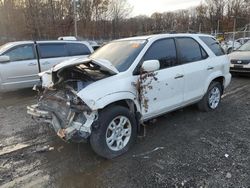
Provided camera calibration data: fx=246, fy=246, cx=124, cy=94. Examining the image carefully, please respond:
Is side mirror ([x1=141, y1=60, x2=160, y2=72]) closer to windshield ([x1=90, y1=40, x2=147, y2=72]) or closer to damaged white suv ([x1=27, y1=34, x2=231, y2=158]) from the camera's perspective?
damaged white suv ([x1=27, y1=34, x2=231, y2=158])

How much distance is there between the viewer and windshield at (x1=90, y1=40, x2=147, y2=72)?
393cm

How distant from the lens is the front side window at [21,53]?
707cm

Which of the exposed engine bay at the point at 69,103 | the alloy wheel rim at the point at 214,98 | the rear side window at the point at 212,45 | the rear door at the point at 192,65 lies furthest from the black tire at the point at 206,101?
the exposed engine bay at the point at 69,103

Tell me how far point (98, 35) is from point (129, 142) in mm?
38292

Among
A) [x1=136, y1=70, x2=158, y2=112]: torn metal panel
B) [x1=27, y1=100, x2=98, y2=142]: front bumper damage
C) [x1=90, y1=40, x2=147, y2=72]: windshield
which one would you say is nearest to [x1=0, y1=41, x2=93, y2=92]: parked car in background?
[x1=90, y1=40, x2=147, y2=72]: windshield

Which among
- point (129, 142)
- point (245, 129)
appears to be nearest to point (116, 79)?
point (129, 142)

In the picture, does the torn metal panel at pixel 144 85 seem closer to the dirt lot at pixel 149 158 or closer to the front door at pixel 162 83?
the front door at pixel 162 83

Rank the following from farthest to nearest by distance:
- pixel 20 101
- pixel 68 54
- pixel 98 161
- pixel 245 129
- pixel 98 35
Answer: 1. pixel 98 35
2. pixel 68 54
3. pixel 20 101
4. pixel 245 129
5. pixel 98 161

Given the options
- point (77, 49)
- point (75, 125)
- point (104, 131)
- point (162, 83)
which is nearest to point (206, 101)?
point (162, 83)

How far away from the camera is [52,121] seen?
11.8 feet

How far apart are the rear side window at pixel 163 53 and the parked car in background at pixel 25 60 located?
4.31 meters

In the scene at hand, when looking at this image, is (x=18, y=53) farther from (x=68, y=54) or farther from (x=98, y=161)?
(x=98, y=161)

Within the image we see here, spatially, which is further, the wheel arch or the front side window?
the front side window

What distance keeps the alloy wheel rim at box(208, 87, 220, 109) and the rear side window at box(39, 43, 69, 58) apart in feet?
15.8
